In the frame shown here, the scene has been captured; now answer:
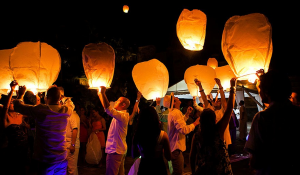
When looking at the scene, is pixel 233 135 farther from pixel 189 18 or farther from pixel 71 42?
pixel 71 42

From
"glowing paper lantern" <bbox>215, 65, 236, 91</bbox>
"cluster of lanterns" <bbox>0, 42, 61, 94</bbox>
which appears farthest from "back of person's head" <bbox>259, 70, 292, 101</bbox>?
"glowing paper lantern" <bbox>215, 65, 236, 91</bbox>

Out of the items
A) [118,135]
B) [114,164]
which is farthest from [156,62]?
[114,164]

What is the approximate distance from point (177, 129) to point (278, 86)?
2.58 metres

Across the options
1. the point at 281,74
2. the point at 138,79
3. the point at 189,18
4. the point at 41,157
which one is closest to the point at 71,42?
the point at 138,79

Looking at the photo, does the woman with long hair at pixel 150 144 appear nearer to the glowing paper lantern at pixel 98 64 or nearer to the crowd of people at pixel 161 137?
the crowd of people at pixel 161 137

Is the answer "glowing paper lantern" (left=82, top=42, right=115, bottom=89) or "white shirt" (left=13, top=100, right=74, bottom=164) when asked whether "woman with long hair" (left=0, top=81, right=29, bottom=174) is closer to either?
"white shirt" (left=13, top=100, right=74, bottom=164)

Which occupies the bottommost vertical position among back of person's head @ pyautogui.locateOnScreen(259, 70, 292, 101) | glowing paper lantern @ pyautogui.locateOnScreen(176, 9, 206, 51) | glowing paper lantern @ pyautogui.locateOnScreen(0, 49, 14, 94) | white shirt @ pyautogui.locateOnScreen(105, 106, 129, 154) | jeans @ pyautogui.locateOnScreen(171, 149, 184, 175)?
jeans @ pyautogui.locateOnScreen(171, 149, 184, 175)

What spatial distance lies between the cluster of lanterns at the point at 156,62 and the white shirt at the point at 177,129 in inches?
23.4

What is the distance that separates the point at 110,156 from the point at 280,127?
3044mm

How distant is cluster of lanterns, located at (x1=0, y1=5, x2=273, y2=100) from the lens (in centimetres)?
282

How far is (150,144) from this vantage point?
2598 millimetres

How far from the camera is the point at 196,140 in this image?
255 centimetres

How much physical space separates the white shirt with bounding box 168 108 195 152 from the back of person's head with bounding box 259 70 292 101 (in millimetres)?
2416

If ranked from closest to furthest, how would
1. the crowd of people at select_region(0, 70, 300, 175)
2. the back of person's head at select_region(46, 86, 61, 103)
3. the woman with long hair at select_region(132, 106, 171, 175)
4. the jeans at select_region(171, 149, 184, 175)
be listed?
the crowd of people at select_region(0, 70, 300, 175) → the woman with long hair at select_region(132, 106, 171, 175) → the back of person's head at select_region(46, 86, 61, 103) → the jeans at select_region(171, 149, 184, 175)
